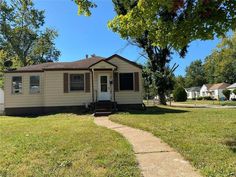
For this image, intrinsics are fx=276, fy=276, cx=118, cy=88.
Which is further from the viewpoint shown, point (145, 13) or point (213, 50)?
point (213, 50)

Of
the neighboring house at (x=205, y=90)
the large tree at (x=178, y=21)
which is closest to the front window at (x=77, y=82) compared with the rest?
the large tree at (x=178, y=21)

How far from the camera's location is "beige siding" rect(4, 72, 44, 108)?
64.0 feet

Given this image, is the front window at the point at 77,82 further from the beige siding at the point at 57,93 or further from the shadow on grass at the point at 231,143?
the shadow on grass at the point at 231,143

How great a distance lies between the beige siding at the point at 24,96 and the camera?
64.0 feet

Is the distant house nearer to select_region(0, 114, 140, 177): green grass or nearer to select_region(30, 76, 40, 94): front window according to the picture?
select_region(30, 76, 40, 94): front window

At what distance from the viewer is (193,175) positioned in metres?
4.89

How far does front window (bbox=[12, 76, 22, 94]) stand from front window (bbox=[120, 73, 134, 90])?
7206mm

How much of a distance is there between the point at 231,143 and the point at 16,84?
52.9 ft

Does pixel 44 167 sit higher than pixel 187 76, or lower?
lower

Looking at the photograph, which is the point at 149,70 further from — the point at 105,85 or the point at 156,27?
the point at 156,27

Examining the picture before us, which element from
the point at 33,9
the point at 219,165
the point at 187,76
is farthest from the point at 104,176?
the point at 187,76

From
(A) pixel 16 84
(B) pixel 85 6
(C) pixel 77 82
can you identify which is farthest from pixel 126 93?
(B) pixel 85 6

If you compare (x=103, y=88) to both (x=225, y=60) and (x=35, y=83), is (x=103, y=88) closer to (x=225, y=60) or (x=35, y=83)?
(x=35, y=83)

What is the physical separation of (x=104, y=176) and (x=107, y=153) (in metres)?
1.55
